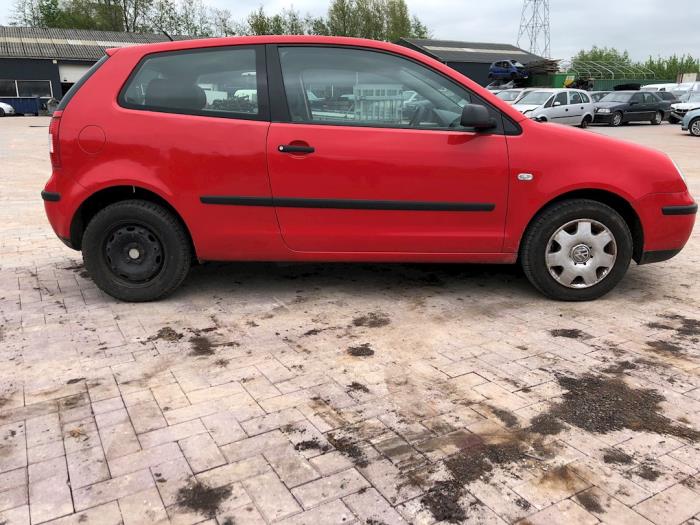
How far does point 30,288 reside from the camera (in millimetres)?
4480

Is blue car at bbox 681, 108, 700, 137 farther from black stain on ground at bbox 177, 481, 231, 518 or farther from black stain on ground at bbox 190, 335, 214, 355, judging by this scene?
black stain on ground at bbox 177, 481, 231, 518

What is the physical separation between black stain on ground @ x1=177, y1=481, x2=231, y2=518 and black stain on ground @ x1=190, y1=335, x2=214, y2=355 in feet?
4.04

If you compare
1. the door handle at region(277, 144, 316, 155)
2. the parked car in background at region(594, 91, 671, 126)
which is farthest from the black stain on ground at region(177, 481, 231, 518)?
the parked car in background at region(594, 91, 671, 126)

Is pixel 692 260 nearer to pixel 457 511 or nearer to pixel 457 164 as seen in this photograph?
pixel 457 164

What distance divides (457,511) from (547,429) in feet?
2.39

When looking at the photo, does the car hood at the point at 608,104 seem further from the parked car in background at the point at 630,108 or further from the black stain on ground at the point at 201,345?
the black stain on ground at the point at 201,345

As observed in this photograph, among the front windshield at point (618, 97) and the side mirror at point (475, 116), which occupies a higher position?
the front windshield at point (618, 97)

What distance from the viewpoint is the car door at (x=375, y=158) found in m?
3.89

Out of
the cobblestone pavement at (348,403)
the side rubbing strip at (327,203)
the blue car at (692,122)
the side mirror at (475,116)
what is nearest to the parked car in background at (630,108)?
the blue car at (692,122)

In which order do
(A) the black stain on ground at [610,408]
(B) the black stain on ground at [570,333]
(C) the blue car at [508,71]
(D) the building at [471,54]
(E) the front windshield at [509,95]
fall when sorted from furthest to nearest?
(D) the building at [471,54], (C) the blue car at [508,71], (E) the front windshield at [509,95], (B) the black stain on ground at [570,333], (A) the black stain on ground at [610,408]

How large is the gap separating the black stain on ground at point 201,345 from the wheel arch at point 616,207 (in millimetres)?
2280

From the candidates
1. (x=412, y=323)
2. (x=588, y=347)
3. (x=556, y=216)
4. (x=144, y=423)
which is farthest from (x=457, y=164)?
(x=144, y=423)

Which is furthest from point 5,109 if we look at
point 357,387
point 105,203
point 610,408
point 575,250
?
point 610,408

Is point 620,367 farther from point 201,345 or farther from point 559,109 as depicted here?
point 559,109
